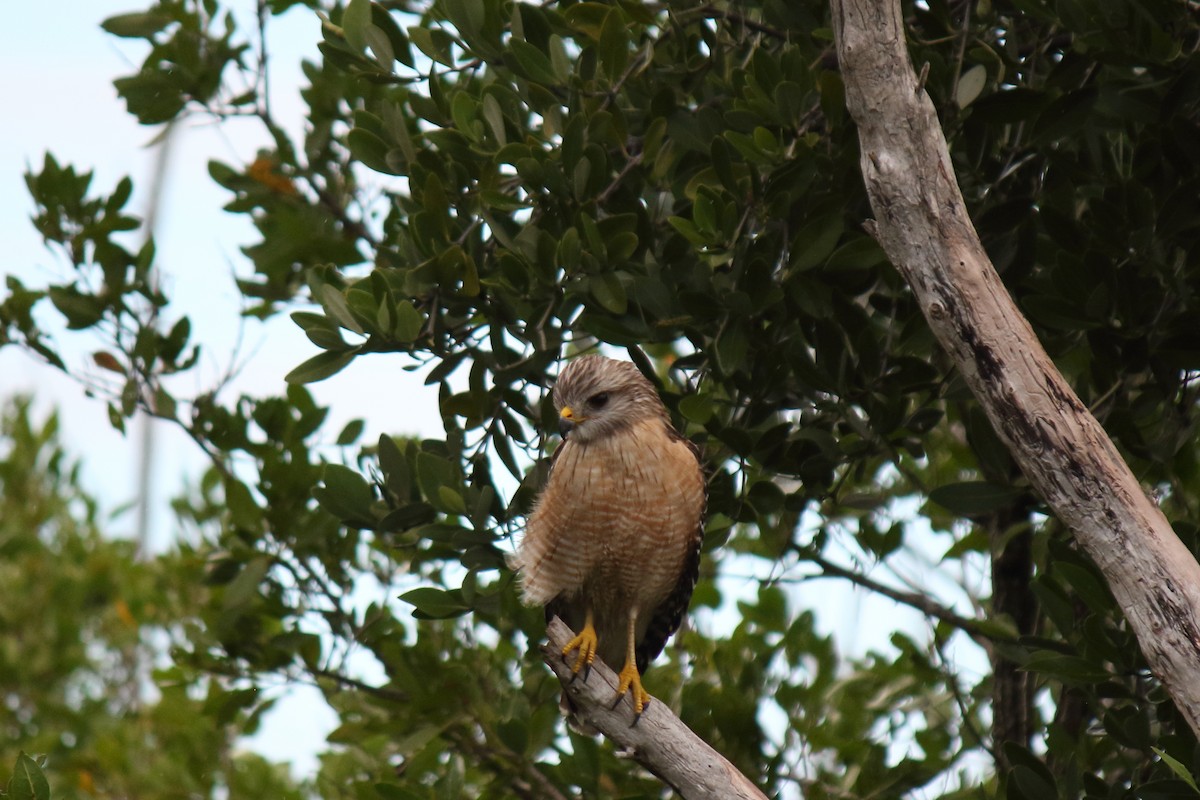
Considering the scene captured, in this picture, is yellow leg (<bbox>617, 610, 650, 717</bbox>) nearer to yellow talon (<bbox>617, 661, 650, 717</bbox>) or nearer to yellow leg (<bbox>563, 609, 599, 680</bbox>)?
yellow talon (<bbox>617, 661, 650, 717</bbox>)

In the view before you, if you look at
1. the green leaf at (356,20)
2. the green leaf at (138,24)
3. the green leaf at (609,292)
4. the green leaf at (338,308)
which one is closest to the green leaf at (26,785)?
the green leaf at (338,308)

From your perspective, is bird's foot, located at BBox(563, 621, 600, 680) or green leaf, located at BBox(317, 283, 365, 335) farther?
bird's foot, located at BBox(563, 621, 600, 680)

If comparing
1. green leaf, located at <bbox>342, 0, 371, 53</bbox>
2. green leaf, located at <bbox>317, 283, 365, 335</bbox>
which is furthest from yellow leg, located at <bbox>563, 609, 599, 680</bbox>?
green leaf, located at <bbox>342, 0, 371, 53</bbox>

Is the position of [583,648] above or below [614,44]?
below

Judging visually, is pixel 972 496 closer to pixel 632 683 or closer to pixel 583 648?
pixel 632 683

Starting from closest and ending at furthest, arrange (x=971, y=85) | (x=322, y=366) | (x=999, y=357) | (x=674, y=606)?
(x=999, y=357) < (x=971, y=85) < (x=322, y=366) < (x=674, y=606)

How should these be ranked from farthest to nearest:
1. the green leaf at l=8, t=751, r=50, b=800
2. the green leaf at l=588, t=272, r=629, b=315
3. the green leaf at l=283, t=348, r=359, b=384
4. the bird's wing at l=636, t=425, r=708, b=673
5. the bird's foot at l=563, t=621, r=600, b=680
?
the bird's wing at l=636, t=425, r=708, b=673
the bird's foot at l=563, t=621, r=600, b=680
the green leaf at l=283, t=348, r=359, b=384
the green leaf at l=588, t=272, r=629, b=315
the green leaf at l=8, t=751, r=50, b=800

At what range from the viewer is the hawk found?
4.43m

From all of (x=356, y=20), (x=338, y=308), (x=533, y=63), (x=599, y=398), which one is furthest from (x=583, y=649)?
(x=356, y=20)

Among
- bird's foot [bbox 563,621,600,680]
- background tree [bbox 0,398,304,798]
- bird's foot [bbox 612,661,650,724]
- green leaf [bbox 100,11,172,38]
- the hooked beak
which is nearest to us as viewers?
bird's foot [bbox 612,661,650,724]

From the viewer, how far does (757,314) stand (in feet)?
12.1

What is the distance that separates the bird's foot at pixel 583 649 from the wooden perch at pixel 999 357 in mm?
1696

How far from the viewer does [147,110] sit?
5.10 metres

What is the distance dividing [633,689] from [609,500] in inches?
26.5
